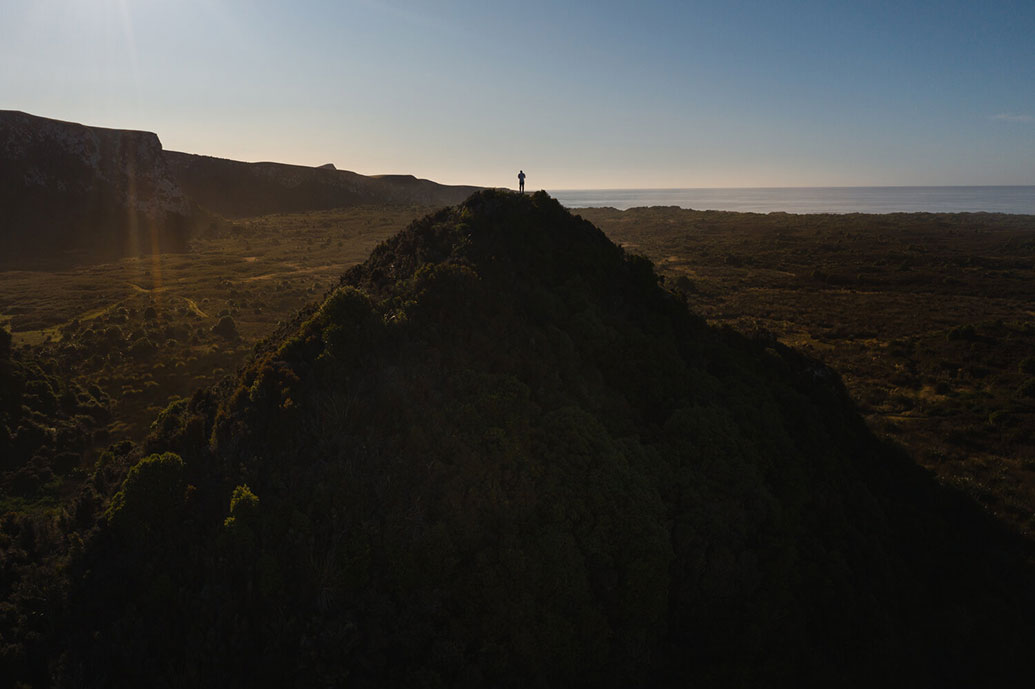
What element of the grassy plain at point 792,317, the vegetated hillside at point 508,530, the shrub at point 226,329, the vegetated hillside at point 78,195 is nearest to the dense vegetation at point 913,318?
the grassy plain at point 792,317

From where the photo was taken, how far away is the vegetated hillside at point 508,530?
20.2 ft

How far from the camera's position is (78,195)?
72938 mm

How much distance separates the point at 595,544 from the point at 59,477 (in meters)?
19.4

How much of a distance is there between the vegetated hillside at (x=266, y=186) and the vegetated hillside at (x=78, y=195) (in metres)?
41.1

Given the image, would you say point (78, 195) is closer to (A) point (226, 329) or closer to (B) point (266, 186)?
(B) point (266, 186)

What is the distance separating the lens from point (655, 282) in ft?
45.1

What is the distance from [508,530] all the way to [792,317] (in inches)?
1594

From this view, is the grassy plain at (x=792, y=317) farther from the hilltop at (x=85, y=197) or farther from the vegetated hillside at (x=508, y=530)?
the vegetated hillside at (x=508, y=530)

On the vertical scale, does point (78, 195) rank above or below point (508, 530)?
above

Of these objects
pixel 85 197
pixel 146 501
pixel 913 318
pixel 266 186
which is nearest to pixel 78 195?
pixel 85 197

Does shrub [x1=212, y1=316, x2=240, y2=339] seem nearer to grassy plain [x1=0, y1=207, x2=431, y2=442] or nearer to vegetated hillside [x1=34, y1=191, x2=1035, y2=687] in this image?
grassy plain [x1=0, y1=207, x2=431, y2=442]

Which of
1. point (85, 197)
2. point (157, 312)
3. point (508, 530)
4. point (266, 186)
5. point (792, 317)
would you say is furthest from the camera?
point (266, 186)

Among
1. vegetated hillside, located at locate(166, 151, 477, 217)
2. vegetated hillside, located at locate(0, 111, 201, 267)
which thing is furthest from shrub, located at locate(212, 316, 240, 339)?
vegetated hillside, located at locate(166, 151, 477, 217)

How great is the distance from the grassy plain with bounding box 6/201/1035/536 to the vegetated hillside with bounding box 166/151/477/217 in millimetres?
51615
